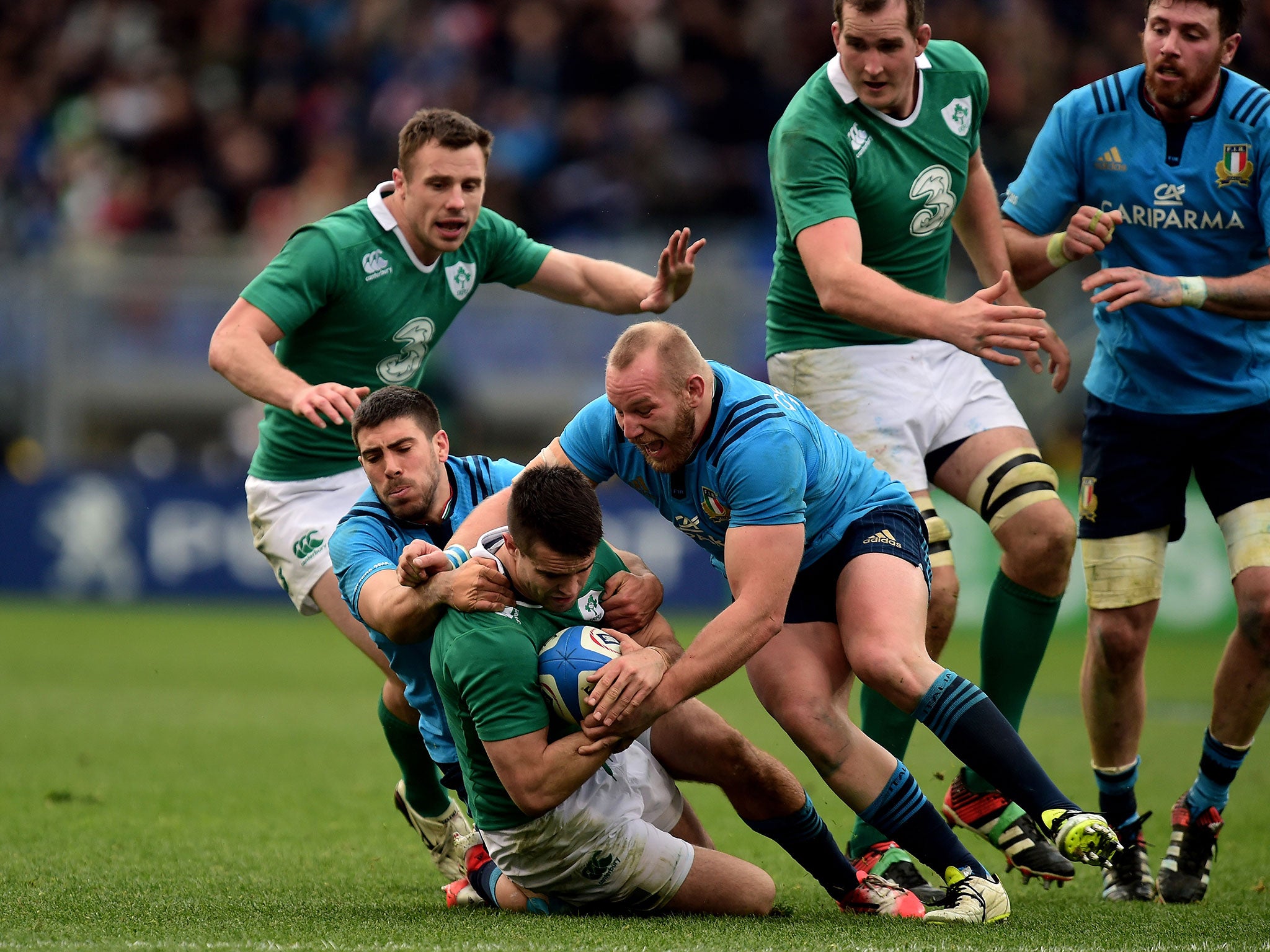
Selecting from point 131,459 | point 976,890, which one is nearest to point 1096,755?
point 976,890

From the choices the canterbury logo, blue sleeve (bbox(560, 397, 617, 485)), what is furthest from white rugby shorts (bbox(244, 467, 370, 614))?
blue sleeve (bbox(560, 397, 617, 485))

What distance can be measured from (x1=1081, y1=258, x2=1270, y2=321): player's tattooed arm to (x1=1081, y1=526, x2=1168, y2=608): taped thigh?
2.73ft

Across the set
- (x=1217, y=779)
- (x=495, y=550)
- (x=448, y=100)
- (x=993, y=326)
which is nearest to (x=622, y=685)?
(x=495, y=550)

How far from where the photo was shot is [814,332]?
581 centimetres

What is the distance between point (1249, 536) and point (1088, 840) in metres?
1.54

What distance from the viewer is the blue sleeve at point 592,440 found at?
491 cm

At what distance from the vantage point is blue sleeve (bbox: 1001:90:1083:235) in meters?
5.61

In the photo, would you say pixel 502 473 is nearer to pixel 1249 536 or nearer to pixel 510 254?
pixel 510 254

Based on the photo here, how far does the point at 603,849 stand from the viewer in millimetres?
4586

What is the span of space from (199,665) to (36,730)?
304 cm

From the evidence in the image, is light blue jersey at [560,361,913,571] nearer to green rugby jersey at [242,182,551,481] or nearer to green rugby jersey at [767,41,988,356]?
green rugby jersey at [767,41,988,356]

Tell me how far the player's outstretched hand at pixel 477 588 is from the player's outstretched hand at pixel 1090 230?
2.22m

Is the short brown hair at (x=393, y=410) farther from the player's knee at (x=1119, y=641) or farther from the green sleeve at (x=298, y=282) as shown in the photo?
the player's knee at (x=1119, y=641)

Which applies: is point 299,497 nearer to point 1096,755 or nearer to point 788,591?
point 788,591
